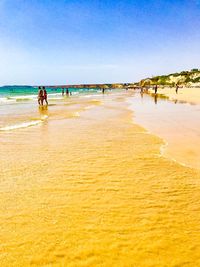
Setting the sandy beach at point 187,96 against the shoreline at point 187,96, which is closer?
the shoreline at point 187,96

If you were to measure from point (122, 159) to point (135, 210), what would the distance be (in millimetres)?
3265

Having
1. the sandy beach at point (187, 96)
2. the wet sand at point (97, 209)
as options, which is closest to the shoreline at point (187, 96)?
the sandy beach at point (187, 96)

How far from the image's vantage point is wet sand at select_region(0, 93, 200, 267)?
3.78 meters

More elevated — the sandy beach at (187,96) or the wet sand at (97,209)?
the sandy beach at (187,96)

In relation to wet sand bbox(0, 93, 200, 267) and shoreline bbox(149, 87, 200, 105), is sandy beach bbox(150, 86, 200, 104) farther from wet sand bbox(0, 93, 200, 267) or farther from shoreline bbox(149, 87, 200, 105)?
wet sand bbox(0, 93, 200, 267)

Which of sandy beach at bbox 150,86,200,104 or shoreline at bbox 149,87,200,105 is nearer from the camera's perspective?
shoreline at bbox 149,87,200,105

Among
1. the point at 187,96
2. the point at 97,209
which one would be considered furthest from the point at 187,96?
the point at 97,209

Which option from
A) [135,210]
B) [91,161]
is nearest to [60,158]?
[91,161]

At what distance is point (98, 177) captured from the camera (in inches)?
264

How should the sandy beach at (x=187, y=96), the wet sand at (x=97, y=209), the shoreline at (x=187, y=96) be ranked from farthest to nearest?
the sandy beach at (x=187, y=96) → the shoreline at (x=187, y=96) → the wet sand at (x=97, y=209)

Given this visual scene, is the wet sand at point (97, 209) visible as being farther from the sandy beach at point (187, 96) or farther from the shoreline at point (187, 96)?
→ the sandy beach at point (187, 96)

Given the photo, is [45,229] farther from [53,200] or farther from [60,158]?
[60,158]

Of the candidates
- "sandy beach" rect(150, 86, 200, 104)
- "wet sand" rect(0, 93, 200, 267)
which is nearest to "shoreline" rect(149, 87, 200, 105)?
"sandy beach" rect(150, 86, 200, 104)

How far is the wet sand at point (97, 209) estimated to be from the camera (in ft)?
12.4
